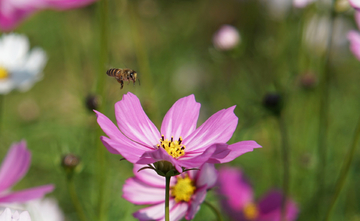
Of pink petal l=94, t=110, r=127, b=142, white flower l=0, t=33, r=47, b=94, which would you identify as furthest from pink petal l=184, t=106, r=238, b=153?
white flower l=0, t=33, r=47, b=94

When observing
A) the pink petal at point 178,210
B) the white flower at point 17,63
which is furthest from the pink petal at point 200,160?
the white flower at point 17,63

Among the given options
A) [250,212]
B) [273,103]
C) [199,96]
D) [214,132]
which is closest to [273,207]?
[250,212]

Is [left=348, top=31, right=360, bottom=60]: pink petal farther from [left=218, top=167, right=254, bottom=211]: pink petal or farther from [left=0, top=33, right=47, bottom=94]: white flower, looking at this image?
[left=0, top=33, right=47, bottom=94]: white flower

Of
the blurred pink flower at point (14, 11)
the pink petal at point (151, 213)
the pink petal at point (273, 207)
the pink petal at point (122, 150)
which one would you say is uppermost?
the blurred pink flower at point (14, 11)

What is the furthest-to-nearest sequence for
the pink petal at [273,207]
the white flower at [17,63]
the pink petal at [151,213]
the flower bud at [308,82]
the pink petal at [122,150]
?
the flower bud at [308,82]
the white flower at [17,63]
the pink petal at [273,207]
the pink petal at [151,213]
the pink petal at [122,150]

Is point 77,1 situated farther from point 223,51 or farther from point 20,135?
point 20,135

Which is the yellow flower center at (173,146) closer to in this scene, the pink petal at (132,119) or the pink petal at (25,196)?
the pink petal at (132,119)

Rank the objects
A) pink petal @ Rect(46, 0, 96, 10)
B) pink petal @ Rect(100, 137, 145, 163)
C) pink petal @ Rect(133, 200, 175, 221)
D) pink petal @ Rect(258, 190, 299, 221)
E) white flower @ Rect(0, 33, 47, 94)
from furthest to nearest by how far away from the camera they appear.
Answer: white flower @ Rect(0, 33, 47, 94)
pink petal @ Rect(258, 190, 299, 221)
pink petal @ Rect(46, 0, 96, 10)
pink petal @ Rect(133, 200, 175, 221)
pink petal @ Rect(100, 137, 145, 163)
